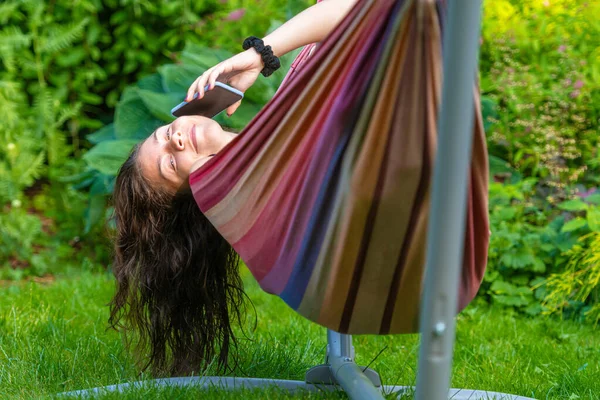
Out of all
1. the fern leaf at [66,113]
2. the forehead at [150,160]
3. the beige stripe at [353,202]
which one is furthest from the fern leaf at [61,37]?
the beige stripe at [353,202]

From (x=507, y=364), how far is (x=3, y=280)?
2.43 metres

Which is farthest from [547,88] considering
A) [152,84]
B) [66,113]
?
[66,113]

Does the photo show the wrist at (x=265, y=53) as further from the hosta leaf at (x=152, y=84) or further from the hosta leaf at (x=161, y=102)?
the hosta leaf at (x=152, y=84)

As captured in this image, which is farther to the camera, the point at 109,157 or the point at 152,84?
the point at 152,84

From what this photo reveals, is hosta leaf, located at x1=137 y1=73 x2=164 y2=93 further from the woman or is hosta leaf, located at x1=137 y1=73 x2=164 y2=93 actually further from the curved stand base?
the curved stand base

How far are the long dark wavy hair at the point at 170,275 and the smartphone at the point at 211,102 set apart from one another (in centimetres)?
20

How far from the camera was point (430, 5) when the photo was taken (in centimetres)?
141

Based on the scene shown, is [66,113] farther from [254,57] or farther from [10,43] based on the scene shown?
[254,57]

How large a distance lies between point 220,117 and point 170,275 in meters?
1.37

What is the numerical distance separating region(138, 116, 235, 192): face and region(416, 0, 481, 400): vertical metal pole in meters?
0.78

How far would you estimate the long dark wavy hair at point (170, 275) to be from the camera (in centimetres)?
210

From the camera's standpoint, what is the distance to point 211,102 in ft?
6.47

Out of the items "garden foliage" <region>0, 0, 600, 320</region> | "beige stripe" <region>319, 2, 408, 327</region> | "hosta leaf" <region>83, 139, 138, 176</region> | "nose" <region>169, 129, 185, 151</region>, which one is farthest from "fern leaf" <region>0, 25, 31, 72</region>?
"beige stripe" <region>319, 2, 408, 327</region>

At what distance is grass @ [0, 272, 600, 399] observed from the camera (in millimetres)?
2217
